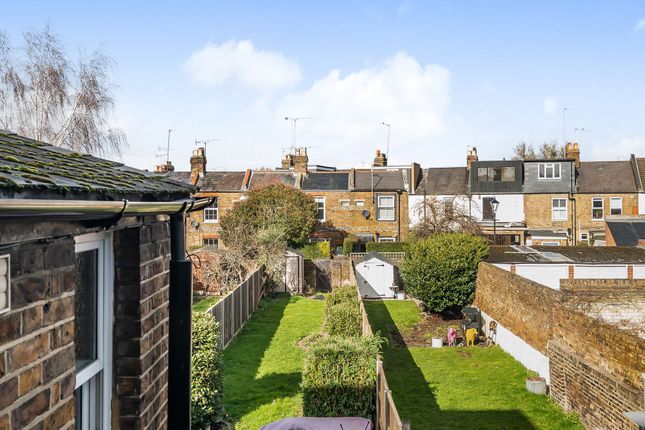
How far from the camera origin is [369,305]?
2517 centimetres

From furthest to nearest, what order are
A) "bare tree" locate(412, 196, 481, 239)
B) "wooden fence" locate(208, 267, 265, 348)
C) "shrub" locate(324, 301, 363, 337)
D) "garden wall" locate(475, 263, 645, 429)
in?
"bare tree" locate(412, 196, 481, 239)
"wooden fence" locate(208, 267, 265, 348)
"shrub" locate(324, 301, 363, 337)
"garden wall" locate(475, 263, 645, 429)

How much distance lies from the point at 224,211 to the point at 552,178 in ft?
77.4

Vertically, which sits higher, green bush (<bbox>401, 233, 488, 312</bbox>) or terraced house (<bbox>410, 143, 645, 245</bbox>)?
terraced house (<bbox>410, 143, 645, 245</bbox>)

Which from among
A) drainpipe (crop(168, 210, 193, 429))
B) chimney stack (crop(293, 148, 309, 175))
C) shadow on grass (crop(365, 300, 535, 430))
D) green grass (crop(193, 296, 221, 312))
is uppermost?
chimney stack (crop(293, 148, 309, 175))

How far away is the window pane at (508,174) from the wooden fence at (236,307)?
23.3m

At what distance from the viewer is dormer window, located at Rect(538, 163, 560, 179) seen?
4012 centimetres

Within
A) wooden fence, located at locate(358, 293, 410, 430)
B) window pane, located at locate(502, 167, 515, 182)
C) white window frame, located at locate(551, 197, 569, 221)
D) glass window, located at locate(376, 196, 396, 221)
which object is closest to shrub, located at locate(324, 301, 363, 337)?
wooden fence, located at locate(358, 293, 410, 430)

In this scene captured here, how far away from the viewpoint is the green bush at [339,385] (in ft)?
32.3

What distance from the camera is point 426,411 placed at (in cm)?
1152

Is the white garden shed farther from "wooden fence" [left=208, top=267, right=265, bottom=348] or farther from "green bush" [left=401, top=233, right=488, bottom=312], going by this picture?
"green bush" [left=401, top=233, right=488, bottom=312]

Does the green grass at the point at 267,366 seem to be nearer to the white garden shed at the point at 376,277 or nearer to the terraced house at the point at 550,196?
the white garden shed at the point at 376,277

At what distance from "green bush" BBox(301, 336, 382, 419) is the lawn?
1465 mm

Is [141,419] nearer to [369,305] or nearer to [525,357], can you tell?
[525,357]

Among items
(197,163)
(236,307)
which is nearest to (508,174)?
(197,163)
